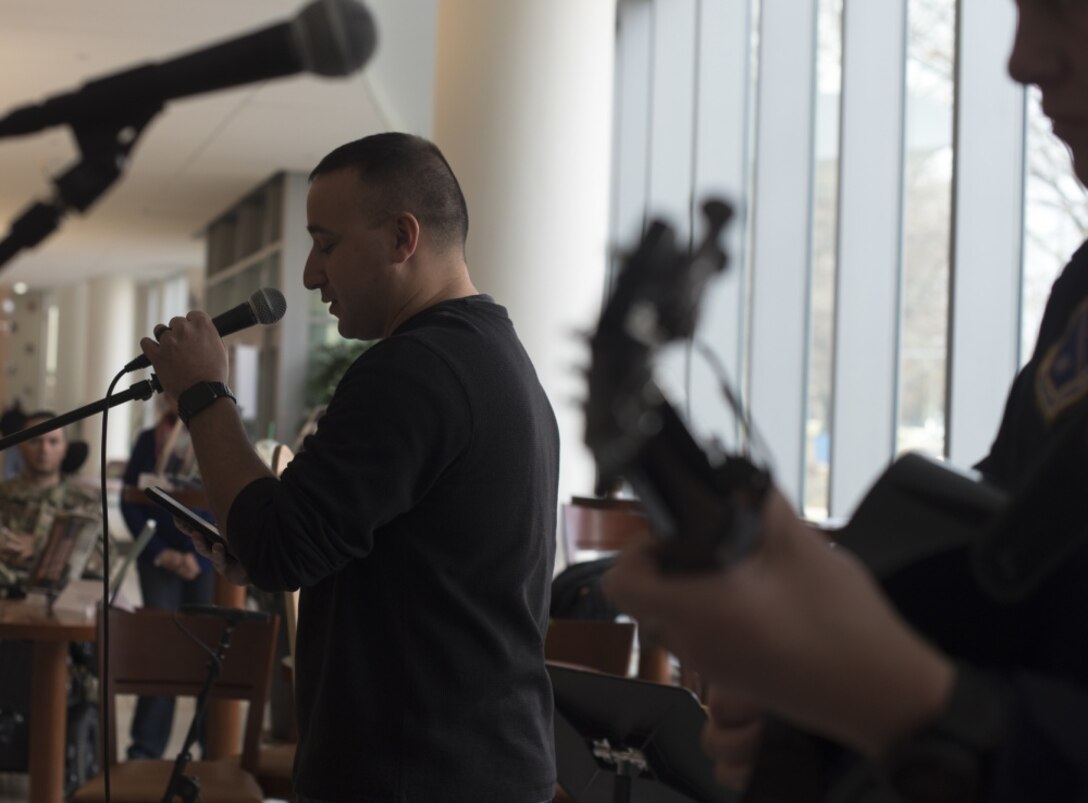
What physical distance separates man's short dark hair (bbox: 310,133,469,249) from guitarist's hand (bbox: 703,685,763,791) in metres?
1.19

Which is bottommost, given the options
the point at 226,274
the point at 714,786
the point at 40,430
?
the point at 714,786

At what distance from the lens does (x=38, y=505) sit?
546cm

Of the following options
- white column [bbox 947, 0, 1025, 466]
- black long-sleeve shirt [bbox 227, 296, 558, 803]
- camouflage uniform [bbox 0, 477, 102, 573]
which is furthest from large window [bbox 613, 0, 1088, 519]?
camouflage uniform [bbox 0, 477, 102, 573]

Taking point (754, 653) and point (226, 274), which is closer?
point (754, 653)

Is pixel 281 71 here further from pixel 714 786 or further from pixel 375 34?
pixel 714 786

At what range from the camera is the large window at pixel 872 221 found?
4738 mm

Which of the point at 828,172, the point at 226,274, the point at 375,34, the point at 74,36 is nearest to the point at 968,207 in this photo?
the point at 828,172

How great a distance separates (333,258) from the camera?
6.38 feet

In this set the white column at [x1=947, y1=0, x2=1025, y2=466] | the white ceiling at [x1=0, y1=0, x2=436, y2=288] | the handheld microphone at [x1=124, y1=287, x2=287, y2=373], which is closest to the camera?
the handheld microphone at [x1=124, y1=287, x2=287, y2=373]

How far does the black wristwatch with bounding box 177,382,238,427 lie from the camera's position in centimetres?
177

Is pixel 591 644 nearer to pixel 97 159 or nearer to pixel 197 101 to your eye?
pixel 197 101

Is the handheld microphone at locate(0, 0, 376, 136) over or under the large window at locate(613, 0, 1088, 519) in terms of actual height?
under

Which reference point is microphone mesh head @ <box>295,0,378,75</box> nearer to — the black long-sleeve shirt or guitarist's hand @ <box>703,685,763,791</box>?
guitarist's hand @ <box>703,685,763,791</box>

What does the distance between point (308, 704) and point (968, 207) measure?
12.0 feet
